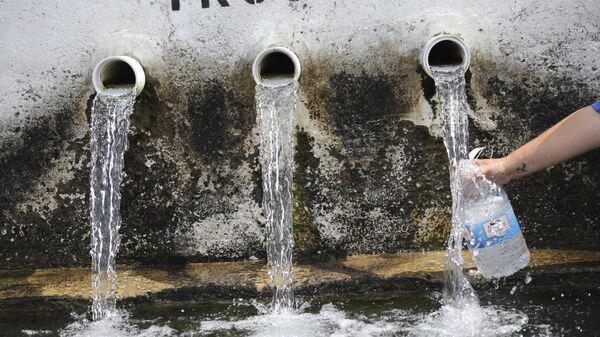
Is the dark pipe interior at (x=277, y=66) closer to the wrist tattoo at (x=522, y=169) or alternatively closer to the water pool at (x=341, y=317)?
the water pool at (x=341, y=317)

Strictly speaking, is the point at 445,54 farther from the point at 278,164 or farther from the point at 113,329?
the point at 113,329

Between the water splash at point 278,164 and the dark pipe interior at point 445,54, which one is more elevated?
the dark pipe interior at point 445,54

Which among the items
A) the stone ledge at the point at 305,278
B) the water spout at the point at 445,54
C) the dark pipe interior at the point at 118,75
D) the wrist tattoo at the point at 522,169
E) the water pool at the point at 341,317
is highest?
the dark pipe interior at the point at 118,75

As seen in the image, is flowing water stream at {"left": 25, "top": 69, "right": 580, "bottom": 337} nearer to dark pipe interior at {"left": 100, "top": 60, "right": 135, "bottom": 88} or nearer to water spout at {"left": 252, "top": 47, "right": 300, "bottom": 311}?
water spout at {"left": 252, "top": 47, "right": 300, "bottom": 311}

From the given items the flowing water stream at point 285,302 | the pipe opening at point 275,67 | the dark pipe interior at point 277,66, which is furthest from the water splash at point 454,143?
the dark pipe interior at point 277,66

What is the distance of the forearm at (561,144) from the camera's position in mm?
3311

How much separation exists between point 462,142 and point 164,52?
5.35ft

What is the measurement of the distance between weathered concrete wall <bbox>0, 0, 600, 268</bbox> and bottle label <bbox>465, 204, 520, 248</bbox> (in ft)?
2.17

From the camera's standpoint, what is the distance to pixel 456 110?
4160 millimetres

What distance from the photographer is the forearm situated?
331cm

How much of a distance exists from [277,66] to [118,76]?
89 centimetres

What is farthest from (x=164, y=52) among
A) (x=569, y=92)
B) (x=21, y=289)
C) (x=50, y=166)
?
(x=569, y=92)

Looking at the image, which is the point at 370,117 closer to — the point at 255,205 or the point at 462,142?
the point at 462,142

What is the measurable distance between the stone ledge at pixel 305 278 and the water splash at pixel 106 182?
7 centimetres
